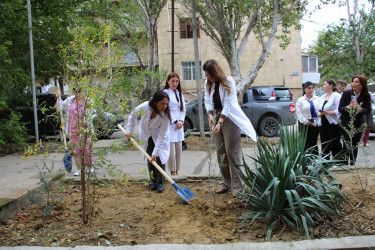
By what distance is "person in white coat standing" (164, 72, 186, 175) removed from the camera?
18.7 ft

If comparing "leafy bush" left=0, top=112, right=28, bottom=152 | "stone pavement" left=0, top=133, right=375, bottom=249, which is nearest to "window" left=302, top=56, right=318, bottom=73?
"stone pavement" left=0, top=133, right=375, bottom=249

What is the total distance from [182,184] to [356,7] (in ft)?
61.5

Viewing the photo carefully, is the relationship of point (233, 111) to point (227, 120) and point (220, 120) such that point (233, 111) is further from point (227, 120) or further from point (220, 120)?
point (220, 120)

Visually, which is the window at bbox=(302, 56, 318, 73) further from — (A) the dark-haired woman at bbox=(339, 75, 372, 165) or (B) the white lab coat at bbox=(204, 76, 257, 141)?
(B) the white lab coat at bbox=(204, 76, 257, 141)

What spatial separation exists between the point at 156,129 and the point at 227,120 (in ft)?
3.84

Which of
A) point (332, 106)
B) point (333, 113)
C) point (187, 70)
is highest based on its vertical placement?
point (187, 70)

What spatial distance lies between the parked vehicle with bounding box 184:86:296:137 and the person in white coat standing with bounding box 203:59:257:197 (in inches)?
299

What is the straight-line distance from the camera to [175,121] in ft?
19.5

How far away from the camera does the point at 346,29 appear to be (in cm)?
1877

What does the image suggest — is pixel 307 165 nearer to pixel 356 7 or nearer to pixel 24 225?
pixel 24 225

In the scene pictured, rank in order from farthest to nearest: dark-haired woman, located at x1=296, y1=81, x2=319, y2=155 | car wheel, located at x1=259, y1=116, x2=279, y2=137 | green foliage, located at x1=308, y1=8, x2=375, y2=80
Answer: green foliage, located at x1=308, y1=8, x2=375, y2=80 → car wheel, located at x1=259, y1=116, x2=279, y2=137 → dark-haired woman, located at x1=296, y1=81, x2=319, y2=155

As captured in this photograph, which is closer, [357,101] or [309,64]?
[357,101]

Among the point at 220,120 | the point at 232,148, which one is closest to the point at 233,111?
the point at 220,120

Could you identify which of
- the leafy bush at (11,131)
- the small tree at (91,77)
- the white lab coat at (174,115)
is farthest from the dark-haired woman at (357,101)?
the leafy bush at (11,131)
